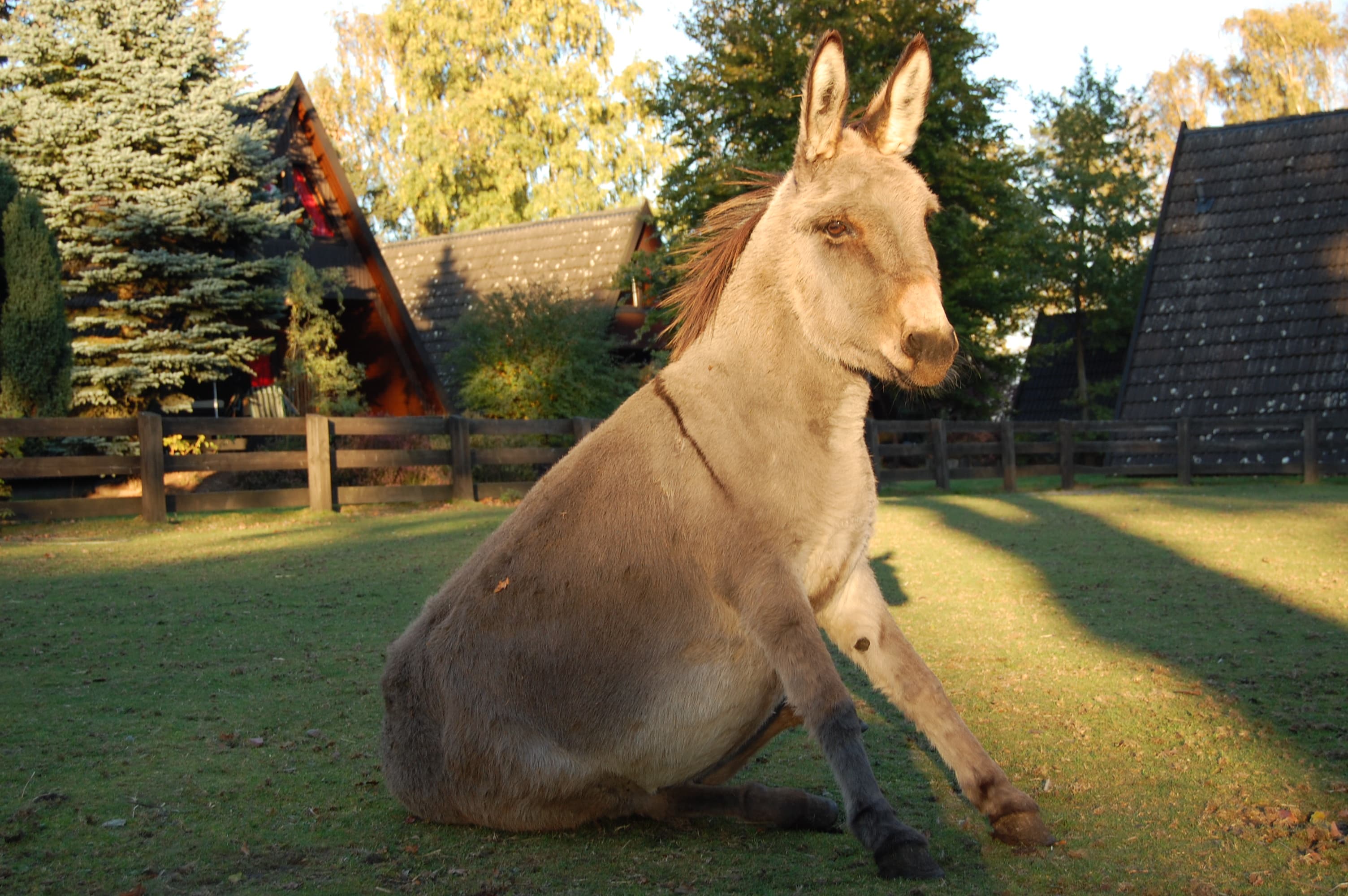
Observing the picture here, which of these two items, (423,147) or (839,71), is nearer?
(839,71)

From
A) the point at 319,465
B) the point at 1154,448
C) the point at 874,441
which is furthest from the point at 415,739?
the point at 1154,448

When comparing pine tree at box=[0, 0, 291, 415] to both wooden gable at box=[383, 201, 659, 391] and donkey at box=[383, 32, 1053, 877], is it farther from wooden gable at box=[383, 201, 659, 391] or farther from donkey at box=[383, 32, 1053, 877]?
donkey at box=[383, 32, 1053, 877]

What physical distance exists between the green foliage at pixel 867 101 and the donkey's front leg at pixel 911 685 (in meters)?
23.2

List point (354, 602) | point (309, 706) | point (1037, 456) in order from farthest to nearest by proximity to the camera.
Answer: point (1037, 456)
point (354, 602)
point (309, 706)

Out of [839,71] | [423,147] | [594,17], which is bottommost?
[839,71]

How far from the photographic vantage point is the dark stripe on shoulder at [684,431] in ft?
11.4

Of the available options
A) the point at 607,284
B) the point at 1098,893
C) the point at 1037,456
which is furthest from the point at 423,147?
the point at 1098,893

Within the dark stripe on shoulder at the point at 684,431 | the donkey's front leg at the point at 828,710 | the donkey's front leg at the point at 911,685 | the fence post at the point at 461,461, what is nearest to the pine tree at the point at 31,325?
the fence post at the point at 461,461

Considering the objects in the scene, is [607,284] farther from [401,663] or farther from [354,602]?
[401,663]

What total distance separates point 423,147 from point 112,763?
137 feet

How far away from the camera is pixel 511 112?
43688 millimetres

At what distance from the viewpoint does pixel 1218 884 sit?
9.55 ft

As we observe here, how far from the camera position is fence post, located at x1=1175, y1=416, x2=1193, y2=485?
77.2 ft

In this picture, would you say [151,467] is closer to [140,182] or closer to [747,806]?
[140,182]
